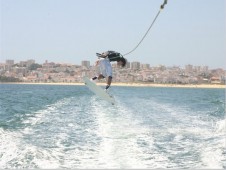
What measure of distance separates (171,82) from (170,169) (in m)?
183

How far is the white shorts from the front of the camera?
14234 mm

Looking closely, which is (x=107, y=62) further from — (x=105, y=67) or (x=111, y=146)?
(x=111, y=146)

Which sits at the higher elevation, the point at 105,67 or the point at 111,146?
the point at 105,67

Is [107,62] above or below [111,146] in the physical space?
above

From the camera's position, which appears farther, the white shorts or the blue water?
the white shorts

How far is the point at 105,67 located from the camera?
1428 cm

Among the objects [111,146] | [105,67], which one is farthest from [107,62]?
[111,146]

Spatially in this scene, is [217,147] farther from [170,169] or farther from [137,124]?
[137,124]

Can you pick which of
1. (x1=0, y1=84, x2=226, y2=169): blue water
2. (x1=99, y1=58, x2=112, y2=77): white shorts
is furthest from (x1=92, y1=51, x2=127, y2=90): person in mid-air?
(x1=0, y1=84, x2=226, y2=169): blue water

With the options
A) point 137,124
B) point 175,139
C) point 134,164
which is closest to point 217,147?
point 175,139

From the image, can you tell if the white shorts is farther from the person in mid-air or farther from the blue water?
the blue water

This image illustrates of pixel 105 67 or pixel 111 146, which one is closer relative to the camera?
pixel 111 146

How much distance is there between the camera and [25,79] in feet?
604

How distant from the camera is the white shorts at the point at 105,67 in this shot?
46.7 ft
